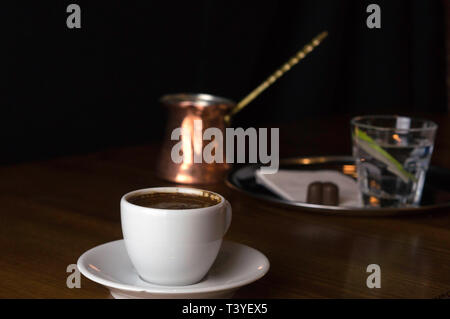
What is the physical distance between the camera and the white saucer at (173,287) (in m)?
0.65

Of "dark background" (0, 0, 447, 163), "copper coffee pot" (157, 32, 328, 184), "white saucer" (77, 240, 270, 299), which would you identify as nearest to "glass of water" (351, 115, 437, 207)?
"copper coffee pot" (157, 32, 328, 184)

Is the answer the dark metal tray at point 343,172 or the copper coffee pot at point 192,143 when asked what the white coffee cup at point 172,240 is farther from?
the copper coffee pot at point 192,143

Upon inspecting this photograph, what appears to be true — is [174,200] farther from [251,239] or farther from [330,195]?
[330,195]

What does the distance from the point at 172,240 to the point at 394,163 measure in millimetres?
491

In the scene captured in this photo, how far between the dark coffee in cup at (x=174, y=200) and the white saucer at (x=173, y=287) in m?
0.07

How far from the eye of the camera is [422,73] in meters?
2.77

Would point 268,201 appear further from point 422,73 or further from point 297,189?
point 422,73

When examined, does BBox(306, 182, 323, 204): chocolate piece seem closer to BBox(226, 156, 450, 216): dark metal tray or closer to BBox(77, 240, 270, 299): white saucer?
BBox(226, 156, 450, 216): dark metal tray

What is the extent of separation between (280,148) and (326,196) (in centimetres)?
42

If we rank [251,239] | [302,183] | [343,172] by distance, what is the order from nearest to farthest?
[251,239]
[302,183]
[343,172]

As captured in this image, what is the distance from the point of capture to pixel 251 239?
902mm

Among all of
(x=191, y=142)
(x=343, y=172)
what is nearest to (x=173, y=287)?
(x=191, y=142)

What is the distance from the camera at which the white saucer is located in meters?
0.65

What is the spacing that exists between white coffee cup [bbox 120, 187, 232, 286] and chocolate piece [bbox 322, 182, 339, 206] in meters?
0.36
